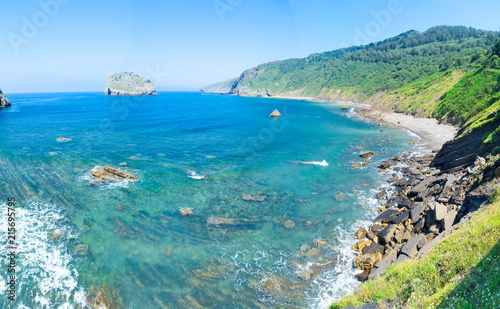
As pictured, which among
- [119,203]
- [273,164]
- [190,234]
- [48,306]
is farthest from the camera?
[273,164]

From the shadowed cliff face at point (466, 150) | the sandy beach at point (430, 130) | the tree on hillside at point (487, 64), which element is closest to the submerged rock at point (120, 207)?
the shadowed cliff face at point (466, 150)

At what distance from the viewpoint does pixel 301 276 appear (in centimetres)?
2058

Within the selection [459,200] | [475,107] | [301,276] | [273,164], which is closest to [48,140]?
[273,164]

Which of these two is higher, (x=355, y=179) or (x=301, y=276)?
(x=355, y=179)

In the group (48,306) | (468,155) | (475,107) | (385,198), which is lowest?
(48,306)

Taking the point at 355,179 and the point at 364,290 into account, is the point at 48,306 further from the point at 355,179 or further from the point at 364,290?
the point at 355,179

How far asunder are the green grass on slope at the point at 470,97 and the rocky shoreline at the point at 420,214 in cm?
4106

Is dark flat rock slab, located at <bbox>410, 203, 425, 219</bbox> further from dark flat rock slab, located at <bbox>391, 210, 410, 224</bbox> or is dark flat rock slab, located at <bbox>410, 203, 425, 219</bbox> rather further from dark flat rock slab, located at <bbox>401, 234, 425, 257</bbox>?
dark flat rock slab, located at <bbox>401, 234, 425, 257</bbox>

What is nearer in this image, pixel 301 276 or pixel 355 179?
pixel 301 276

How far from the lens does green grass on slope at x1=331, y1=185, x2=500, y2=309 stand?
9.96m

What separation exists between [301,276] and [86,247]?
20.8m

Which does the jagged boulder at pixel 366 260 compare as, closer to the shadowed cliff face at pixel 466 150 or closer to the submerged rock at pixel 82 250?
the shadowed cliff face at pixel 466 150

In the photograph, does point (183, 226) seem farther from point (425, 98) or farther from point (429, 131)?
point (425, 98)

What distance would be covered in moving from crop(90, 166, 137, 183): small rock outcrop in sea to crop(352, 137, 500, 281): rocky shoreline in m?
35.7
